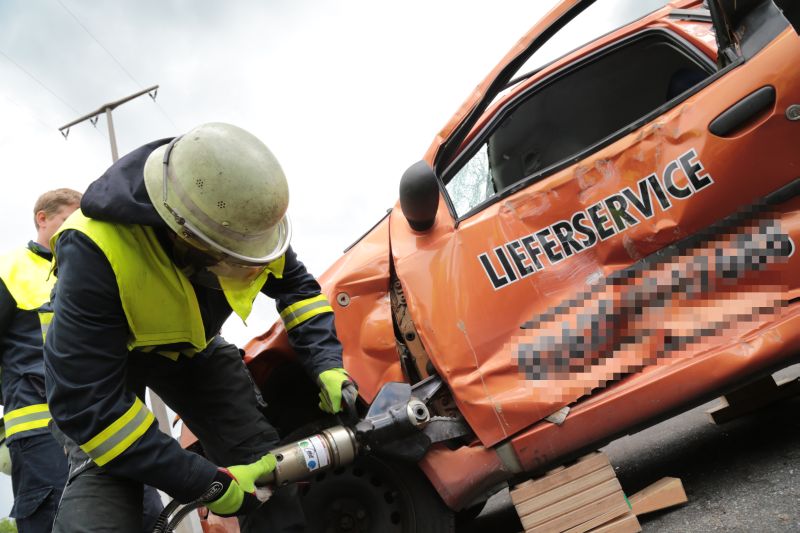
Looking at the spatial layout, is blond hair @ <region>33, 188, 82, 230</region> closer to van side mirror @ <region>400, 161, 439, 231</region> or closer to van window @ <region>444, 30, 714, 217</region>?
van side mirror @ <region>400, 161, 439, 231</region>

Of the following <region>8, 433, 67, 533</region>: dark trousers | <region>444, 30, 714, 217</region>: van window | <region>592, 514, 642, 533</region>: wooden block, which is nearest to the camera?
<region>592, 514, 642, 533</region>: wooden block

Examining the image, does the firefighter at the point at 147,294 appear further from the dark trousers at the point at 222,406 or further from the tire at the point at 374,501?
the tire at the point at 374,501

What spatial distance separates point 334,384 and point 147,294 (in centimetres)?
65

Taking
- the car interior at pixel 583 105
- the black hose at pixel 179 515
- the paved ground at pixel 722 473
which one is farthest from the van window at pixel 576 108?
the black hose at pixel 179 515

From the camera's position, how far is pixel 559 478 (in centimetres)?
200

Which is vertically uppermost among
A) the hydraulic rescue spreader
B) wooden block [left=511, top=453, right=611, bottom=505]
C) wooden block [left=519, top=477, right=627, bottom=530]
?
the hydraulic rescue spreader

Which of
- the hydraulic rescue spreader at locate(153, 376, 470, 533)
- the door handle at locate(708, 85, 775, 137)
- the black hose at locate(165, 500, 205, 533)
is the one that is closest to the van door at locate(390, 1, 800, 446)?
the door handle at locate(708, 85, 775, 137)

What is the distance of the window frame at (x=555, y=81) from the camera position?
2.12 metres

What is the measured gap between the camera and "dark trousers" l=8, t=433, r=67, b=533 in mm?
2332

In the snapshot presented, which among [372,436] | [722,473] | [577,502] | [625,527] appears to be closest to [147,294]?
[372,436]

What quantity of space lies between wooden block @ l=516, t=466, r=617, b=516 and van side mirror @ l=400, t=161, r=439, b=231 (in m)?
0.99

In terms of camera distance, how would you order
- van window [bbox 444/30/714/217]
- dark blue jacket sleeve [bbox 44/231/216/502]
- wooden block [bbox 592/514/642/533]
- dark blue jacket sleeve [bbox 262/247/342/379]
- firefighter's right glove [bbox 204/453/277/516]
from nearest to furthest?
dark blue jacket sleeve [bbox 44/231/216/502] → firefighter's right glove [bbox 204/453/277/516] → wooden block [bbox 592/514/642/533] → dark blue jacket sleeve [bbox 262/247/342/379] → van window [bbox 444/30/714/217]

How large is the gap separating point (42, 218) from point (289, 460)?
1.67 m

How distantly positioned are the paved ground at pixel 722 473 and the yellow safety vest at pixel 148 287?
5.25 feet
